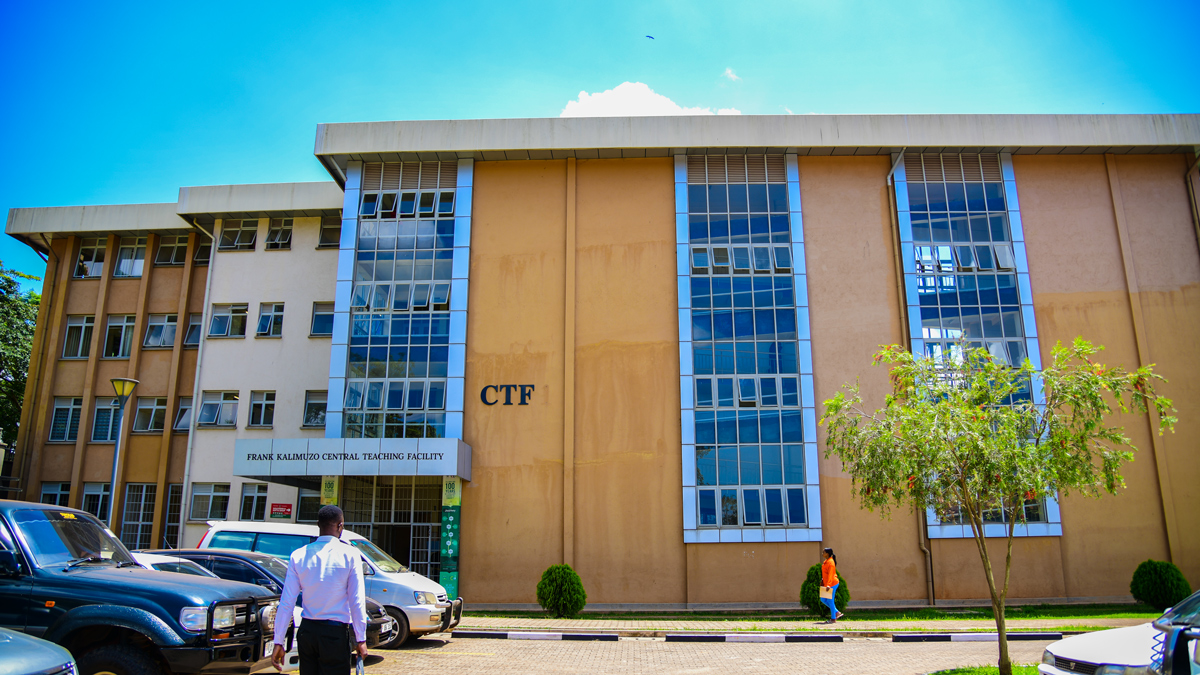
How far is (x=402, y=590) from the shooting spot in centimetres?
1192

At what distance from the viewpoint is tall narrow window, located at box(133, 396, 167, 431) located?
82.8 ft

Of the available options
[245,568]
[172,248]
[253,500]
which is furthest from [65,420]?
[245,568]

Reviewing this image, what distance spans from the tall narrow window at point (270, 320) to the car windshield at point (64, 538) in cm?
1789

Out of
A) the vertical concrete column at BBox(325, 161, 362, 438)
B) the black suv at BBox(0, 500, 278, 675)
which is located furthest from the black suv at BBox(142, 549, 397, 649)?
the vertical concrete column at BBox(325, 161, 362, 438)

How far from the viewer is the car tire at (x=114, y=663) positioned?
652 centimetres

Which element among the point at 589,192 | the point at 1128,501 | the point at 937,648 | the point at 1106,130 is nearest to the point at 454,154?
the point at 589,192

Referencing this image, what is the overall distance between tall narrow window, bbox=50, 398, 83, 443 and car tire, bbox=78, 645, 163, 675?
74.8ft

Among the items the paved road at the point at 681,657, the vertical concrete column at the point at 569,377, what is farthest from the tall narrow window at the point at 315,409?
the paved road at the point at 681,657

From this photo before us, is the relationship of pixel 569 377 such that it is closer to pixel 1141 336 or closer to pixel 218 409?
pixel 218 409

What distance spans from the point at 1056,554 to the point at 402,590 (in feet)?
57.8

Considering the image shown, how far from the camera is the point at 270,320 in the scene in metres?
25.1

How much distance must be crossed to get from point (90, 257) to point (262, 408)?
9394mm

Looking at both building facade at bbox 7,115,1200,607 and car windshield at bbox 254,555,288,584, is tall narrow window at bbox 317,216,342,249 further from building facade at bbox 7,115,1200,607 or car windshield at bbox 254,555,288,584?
car windshield at bbox 254,555,288,584

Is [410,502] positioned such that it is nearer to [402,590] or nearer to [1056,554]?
[402,590]
